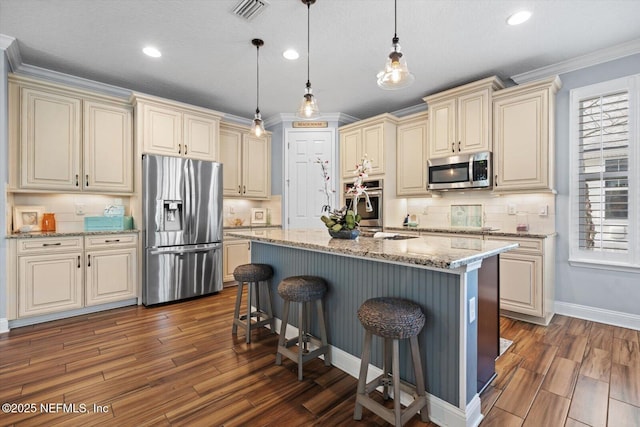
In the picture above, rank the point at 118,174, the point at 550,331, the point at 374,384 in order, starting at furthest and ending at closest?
the point at 118,174, the point at 550,331, the point at 374,384

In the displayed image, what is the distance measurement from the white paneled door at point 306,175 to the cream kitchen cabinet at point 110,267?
7.48ft

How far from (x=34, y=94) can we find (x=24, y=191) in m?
1.03

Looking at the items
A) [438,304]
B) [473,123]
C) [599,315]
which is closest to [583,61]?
[473,123]

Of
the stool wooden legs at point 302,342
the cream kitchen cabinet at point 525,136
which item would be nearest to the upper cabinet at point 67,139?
the stool wooden legs at point 302,342

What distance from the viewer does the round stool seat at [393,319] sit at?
1.51m

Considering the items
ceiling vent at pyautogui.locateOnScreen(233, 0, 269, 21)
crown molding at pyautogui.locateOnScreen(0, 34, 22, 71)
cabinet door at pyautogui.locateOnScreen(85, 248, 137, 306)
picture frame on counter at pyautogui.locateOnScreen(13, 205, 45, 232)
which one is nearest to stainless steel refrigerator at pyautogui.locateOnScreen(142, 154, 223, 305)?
cabinet door at pyautogui.locateOnScreen(85, 248, 137, 306)

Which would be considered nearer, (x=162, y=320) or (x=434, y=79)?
(x=162, y=320)

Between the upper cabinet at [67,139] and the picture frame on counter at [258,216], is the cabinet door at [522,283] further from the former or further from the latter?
the upper cabinet at [67,139]

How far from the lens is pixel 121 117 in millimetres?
3764

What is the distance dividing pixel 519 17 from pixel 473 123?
1.26 m

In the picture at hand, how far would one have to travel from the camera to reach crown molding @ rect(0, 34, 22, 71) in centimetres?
278

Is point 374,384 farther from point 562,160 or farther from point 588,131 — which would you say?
point 588,131

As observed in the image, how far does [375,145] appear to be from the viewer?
14.8 ft

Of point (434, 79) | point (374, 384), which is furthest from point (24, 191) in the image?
point (434, 79)
